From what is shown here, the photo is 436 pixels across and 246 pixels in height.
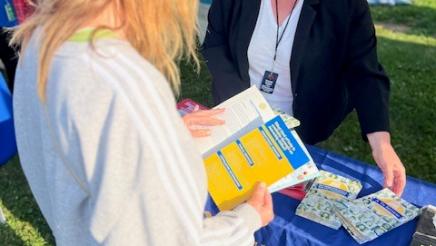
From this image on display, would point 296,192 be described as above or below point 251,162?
below

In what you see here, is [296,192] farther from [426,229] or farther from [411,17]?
[411,17]

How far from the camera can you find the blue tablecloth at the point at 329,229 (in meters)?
1.36

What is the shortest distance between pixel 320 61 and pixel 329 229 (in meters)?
0.64

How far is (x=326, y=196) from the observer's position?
1.46 m

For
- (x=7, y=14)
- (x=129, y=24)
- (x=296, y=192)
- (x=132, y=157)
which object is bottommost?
(x=7, y=14)

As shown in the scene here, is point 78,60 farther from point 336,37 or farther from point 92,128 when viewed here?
point 336,37

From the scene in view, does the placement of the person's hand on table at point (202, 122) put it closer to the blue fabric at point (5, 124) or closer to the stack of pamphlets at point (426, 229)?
the stack of pamphlets at point (426, 229)

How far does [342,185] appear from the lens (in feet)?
4.96

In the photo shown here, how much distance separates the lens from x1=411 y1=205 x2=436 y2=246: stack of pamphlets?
1.29 metres

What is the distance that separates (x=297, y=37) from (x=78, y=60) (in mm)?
1153

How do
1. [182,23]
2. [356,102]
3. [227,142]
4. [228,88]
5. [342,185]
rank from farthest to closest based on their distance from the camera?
[228,88]
[356,102]
[342,185]
[227,142]
[182,23]

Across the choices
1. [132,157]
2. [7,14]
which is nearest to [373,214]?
[132,157]

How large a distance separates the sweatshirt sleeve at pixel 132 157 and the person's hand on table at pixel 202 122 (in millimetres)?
547

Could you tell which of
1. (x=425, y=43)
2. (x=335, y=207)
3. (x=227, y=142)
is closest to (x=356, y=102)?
(x=335, y=207)
